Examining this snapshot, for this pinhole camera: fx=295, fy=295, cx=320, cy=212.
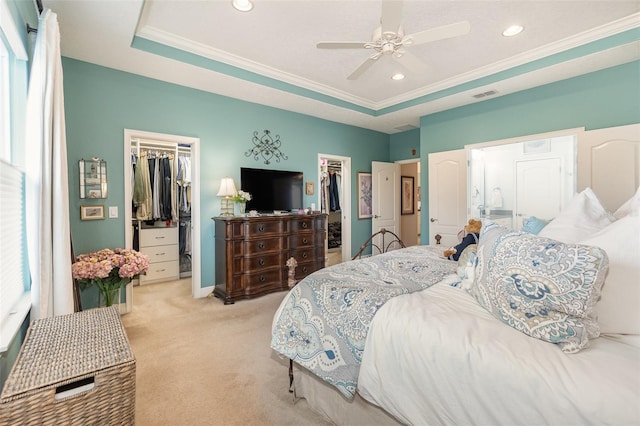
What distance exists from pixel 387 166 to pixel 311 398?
4965mm

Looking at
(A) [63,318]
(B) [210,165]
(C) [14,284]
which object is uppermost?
(B) [210,165]

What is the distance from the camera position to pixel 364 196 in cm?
584

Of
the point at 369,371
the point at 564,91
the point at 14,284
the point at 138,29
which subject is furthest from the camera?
the point at 564,91

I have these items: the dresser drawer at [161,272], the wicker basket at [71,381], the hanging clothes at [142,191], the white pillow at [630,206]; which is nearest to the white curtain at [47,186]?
the wicker basket at [71,381]

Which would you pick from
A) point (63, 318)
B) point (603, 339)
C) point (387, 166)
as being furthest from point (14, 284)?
point (387, 166)

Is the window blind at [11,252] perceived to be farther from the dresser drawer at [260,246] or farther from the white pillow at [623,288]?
the white pillow at [623,288]

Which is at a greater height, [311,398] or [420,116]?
[420,116]

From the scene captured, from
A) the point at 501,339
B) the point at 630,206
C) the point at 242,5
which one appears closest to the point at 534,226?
the point at 630,206

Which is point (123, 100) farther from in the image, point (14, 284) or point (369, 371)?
point (369, 371)

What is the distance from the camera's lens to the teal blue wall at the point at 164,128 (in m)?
3.01

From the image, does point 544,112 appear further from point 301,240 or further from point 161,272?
point 161,272

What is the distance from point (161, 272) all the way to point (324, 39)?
3.96 m

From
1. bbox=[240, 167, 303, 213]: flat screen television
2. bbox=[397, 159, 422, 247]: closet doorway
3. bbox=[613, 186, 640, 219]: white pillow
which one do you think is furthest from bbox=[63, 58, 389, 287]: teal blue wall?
bbox=[613, 186, 640, 219]: white pillow

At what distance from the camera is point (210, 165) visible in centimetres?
389
